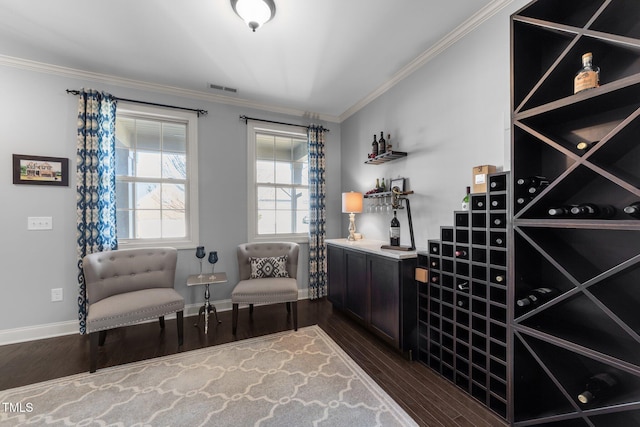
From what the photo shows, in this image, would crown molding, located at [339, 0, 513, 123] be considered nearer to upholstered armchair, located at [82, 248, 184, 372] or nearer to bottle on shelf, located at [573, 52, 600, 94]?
bottle on shelf, located at [573, 52, 600, 94]

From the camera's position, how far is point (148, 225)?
320 centimetres

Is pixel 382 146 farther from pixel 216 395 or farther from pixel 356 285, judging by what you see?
pixel 216 395

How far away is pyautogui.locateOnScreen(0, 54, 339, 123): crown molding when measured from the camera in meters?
Result: 2.58

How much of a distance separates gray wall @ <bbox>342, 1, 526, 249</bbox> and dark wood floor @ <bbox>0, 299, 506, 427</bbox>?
114 cm

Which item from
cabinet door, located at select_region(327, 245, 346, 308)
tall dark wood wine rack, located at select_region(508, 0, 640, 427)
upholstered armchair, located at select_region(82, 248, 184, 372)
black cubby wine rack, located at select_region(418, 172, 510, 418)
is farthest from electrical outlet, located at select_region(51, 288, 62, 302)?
tall dark wood wine rack, located at select_region(508, 0, 640, 427)

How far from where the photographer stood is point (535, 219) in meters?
1.17

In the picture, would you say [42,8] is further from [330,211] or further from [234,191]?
[330,211]

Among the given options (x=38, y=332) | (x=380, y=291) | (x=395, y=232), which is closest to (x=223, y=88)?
(x=395, y=232)

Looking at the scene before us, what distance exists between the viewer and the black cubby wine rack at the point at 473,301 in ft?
5.22

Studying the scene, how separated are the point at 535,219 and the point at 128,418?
256 centimetres

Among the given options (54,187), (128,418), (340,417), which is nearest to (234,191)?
(54,187)

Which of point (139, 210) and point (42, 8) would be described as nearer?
point (42, 8)

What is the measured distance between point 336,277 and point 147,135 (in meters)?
2.97

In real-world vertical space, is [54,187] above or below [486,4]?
below
